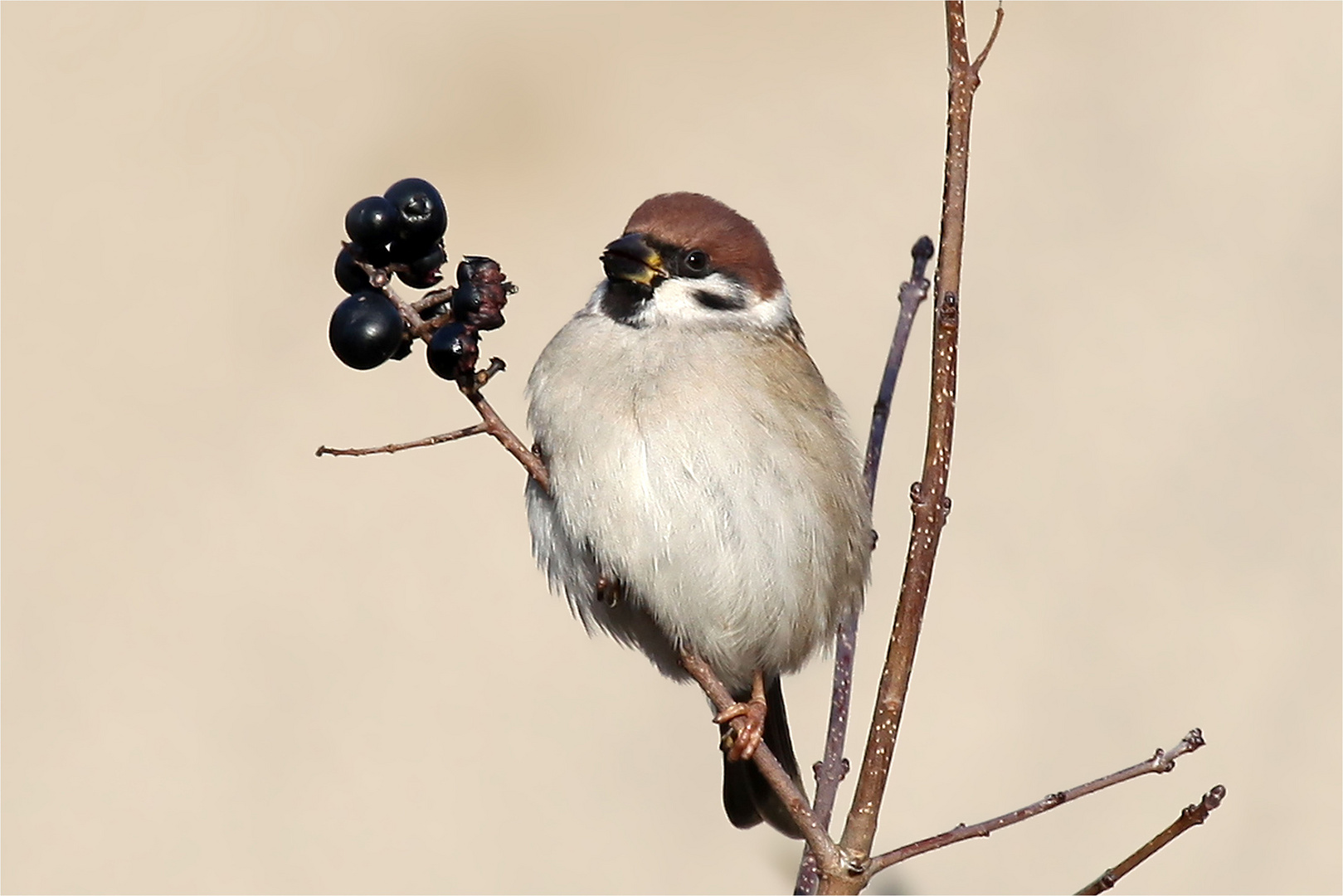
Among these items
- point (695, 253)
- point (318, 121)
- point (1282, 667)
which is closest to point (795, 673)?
point (695, 253)

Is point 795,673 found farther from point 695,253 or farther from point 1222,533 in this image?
point 1222,533

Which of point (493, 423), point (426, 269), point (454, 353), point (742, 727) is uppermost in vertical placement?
point (426, 269)

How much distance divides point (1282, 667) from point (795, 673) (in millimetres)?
2901

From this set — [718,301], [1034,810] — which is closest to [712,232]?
[718,301]

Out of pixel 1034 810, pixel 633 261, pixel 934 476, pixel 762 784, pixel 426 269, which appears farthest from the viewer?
pixel 762 784

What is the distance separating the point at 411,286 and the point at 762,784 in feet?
4.84

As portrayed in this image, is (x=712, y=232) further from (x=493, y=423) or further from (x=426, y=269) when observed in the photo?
(x=493, y=423)

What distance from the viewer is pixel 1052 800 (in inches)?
81.7

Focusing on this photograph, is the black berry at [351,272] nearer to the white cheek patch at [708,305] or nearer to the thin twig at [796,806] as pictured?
the white cheek patch at [708,305]

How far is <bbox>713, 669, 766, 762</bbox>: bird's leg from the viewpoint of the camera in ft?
8.99

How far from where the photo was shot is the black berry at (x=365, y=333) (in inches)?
85.2

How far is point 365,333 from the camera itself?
2.16 metres

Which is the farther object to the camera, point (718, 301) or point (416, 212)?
point (718, 301)

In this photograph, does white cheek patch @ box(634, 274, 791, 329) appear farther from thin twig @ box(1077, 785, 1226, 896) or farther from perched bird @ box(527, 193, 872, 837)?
thin twig @ box(1077, 785, 1226, 896)
